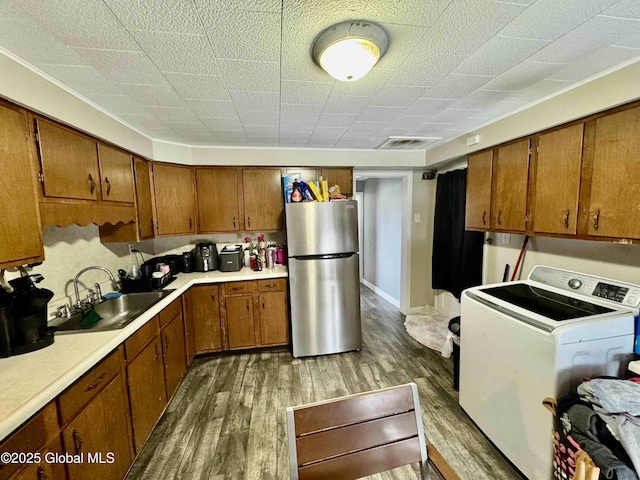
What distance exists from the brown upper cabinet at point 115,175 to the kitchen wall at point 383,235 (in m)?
3.35

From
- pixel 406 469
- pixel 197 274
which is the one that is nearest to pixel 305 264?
pixel 197 274

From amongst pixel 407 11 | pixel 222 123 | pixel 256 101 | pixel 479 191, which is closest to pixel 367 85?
pixel 407 11

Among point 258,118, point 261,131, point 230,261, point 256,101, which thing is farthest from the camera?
point 230,261

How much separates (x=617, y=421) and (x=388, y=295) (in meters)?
3.58

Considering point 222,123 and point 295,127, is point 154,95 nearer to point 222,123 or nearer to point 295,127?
point 222,123

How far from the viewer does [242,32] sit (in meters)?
1.17

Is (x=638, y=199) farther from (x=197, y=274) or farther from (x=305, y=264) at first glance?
(x=197, y=274)

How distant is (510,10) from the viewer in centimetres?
105

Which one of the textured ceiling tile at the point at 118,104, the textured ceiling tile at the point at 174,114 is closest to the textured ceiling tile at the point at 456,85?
the textured ceiling tile at the point at 174,114

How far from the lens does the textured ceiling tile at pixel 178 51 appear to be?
1.19 metres

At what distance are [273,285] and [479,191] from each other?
224 centimetres

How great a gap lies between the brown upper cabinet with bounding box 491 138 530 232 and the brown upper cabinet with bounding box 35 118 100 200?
10.1ft

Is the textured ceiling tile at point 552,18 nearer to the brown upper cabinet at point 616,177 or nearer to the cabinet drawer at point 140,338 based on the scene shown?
the brown upper cabinet at point 616,177

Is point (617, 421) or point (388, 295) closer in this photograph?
point (617, 421)
